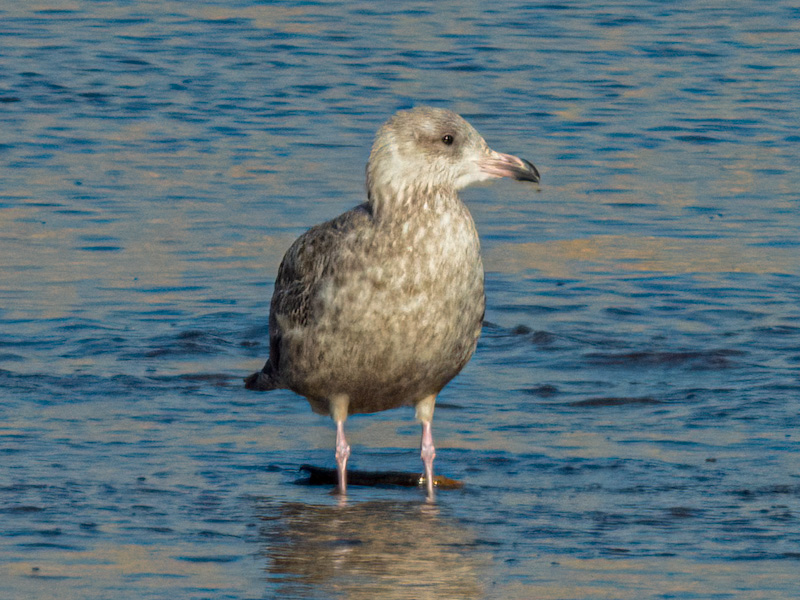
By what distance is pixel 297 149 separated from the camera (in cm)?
1545

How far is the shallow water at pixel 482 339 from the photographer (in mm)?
6805

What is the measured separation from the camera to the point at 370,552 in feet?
22.4

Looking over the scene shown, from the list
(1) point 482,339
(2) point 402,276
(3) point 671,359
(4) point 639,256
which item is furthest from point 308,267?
(4) point 639,256

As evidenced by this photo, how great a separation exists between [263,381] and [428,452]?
3.85 ft

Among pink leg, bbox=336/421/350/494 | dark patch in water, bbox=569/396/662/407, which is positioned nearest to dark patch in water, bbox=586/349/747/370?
dark patch in water, bbox=569/396/662/407

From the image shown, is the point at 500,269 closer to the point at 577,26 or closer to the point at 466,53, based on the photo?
the point at 466,53

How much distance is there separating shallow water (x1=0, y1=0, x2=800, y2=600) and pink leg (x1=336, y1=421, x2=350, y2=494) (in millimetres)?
188

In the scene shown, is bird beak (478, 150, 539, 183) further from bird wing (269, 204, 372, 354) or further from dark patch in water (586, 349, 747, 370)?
dark patch in water (586, 349, 747, 370)

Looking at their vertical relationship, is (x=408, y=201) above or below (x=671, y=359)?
above

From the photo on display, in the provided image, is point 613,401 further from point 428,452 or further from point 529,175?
point 529,175

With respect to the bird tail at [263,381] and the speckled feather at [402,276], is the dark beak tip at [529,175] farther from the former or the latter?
the bird tail at [263,381]

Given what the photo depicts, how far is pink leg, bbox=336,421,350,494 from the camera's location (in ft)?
26.1

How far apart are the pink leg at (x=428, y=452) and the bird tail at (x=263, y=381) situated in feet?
2.95

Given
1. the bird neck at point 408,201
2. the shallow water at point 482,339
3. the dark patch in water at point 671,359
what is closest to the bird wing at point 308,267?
the bird neck at point 408,201
